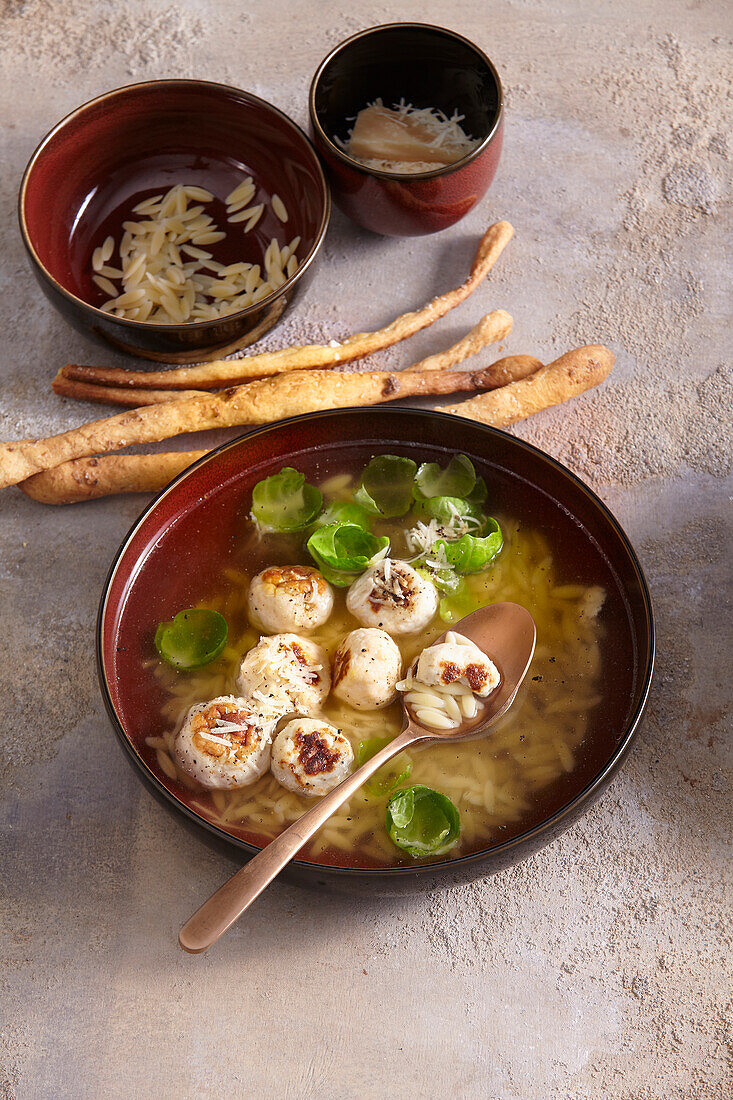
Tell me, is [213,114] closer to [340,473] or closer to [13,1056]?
[340,473]

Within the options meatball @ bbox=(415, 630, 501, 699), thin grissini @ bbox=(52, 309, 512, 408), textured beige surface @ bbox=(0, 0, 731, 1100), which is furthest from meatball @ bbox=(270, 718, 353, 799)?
thin grissini @ bbox=(52, 309, 512, 408)

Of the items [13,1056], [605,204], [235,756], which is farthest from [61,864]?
[605,204]

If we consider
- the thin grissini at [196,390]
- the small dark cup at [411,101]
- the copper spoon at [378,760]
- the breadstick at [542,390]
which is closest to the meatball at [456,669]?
the copper spoon at [378,760]

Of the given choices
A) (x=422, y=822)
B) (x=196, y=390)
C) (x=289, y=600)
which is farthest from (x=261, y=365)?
A: (x=422, y=822)

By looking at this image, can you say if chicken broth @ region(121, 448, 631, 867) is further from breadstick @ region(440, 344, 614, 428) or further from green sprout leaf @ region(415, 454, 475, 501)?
breadstick @ region(440, 344, 614, 428)

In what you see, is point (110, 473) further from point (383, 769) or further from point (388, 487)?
point (383, 769)
